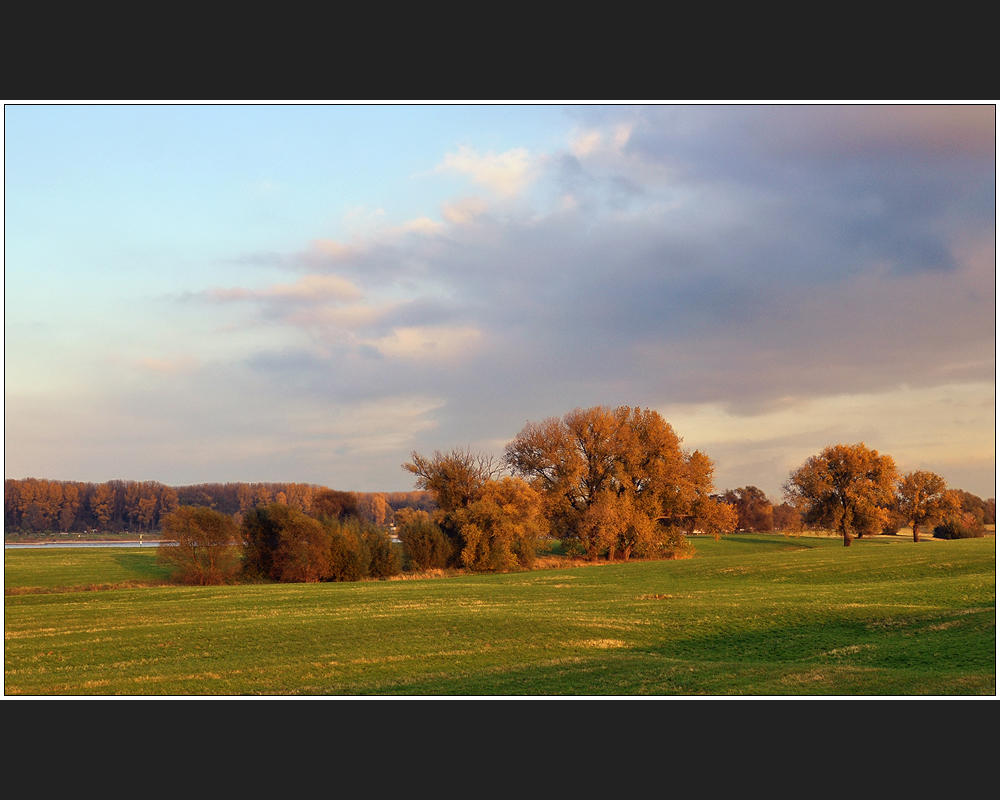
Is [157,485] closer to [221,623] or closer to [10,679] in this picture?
[221,623]

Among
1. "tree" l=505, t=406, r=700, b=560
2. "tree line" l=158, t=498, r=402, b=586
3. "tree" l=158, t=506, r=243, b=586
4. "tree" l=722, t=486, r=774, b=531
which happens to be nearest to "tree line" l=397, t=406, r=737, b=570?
"tree" l=505, t=406, r=700, b=560

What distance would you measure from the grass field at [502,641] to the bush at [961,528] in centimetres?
2915

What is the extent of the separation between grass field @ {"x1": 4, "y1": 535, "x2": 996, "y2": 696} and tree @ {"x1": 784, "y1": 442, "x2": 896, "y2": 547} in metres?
32.7

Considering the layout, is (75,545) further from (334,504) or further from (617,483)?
(617,483)

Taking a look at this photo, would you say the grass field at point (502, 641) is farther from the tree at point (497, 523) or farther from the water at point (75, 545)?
the tree at point (497, 523)

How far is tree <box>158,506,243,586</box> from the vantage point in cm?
3291

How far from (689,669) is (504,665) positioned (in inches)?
134

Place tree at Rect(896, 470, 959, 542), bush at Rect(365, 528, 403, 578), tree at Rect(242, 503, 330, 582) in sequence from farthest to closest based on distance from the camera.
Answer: tree at Rect(896, 470, 959, 542)
bush at Rect(365, 528, 403, 578)
tree at Rect(242, 503, 330, 582)

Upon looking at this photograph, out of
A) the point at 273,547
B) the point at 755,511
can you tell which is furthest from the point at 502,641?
the point at 755,511

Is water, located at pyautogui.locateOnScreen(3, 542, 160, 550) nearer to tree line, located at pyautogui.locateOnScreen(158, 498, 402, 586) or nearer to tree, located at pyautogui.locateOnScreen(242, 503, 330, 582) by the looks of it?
tree line, located at pyautogui.locateOnScreen(158, 498, 402, 586)

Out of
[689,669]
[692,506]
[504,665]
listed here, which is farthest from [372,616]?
[692,506]

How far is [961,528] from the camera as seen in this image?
2030 inches

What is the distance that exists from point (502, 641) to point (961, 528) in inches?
2046

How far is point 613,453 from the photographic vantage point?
50.5 m
